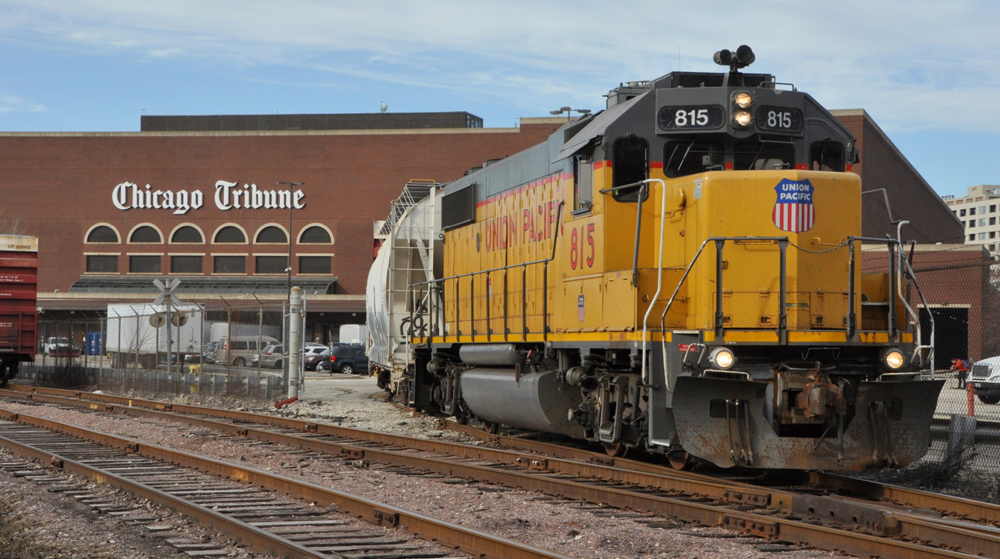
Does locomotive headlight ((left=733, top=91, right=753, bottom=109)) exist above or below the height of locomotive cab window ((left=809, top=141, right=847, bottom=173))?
above

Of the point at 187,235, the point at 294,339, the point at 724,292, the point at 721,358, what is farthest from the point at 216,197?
the point at 721,358

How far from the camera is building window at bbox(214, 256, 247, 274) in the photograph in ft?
233

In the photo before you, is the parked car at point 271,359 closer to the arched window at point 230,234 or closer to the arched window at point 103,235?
the arched window at point 230,234

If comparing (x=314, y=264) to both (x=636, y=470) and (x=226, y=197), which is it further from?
(x=636, y=470)

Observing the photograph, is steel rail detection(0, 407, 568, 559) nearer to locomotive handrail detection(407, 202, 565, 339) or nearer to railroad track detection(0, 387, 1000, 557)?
railroad track detection(0, 387, 1000, 557)

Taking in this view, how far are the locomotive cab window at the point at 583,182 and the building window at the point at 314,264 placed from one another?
60315mm

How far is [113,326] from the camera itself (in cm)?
3406

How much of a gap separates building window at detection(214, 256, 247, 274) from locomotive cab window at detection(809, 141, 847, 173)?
63306 millimetres

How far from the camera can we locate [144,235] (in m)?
72.4

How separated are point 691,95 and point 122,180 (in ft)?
226

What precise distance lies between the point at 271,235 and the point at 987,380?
56.4 meters

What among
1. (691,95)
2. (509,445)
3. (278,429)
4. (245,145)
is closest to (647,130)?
(691,95)

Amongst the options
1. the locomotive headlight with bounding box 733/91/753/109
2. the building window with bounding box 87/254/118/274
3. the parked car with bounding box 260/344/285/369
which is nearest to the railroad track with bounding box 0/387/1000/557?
the locomotive headlight with bounding box 733/91/753/109

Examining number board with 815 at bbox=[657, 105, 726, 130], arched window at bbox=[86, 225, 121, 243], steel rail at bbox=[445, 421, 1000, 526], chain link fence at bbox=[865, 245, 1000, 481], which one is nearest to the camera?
steel rail at bbox=[445, 421, 1000, 526]
